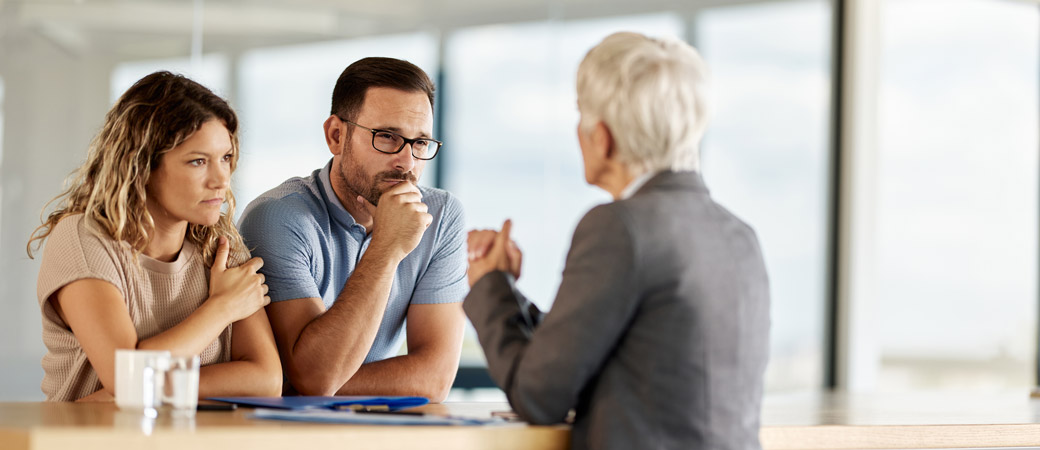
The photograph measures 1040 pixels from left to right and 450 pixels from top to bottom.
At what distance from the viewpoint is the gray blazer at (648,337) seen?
1.26 m

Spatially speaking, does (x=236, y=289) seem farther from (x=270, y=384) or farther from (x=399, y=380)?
(x=399, y=380)

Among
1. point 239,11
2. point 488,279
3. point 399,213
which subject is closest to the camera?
point 488,279

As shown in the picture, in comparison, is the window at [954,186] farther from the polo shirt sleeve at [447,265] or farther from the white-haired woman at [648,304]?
the white-haired woman at [648,304]

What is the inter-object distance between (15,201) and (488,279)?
2821mm

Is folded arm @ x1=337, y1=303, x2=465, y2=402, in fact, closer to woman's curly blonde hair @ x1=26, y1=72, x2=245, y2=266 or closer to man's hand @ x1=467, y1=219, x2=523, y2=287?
woman's curly blonde hair @ x1=26, y1=72, x2=245, y2=266

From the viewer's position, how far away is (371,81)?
2203mm

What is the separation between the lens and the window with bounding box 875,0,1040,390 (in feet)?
17.6

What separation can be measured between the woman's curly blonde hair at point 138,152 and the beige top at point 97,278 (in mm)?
37

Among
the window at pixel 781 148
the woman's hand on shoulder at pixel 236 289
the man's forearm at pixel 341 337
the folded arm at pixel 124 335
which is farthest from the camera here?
the window at pixel 781 148

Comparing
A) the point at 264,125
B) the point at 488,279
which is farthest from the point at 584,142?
the point at 264,125

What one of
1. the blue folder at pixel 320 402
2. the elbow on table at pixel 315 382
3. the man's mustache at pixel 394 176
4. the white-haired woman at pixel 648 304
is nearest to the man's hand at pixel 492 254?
the white-haired woman at pixel 648 304

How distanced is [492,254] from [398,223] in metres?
0.65

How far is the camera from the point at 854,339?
5.41 m

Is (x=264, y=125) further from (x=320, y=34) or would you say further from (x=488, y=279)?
(x=488, y=279)
